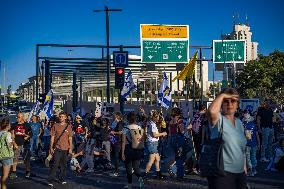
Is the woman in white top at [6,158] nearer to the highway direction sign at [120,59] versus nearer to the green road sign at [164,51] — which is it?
the highway direction sign at [120,59]

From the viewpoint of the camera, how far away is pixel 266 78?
64625mm

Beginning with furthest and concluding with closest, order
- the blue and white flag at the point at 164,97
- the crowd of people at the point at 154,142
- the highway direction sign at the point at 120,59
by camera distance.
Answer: the blue and white flag at the point at 164,97, the highway direction sign at the point at 120,59, the crowd of people at the point at 154,142

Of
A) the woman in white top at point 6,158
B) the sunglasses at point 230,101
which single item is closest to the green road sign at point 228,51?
the woman in white top at point 6,158

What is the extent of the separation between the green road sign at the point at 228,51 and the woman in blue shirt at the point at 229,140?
2403 cm

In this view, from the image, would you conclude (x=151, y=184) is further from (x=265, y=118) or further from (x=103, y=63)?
(x=103, y=63)

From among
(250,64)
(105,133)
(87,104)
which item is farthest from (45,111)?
(250,64)

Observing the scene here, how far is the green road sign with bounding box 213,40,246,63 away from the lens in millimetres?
28547

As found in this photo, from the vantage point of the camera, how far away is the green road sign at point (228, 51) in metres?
28.5

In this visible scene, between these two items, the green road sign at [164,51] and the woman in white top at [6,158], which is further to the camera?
the green road sign at [164,51]

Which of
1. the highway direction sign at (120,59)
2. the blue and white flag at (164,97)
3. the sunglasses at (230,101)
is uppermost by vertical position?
the highway direction sign at (120,59)

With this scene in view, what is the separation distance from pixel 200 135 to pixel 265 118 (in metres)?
3.60

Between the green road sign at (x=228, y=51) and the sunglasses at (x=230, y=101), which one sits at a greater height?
the green road sign at (x=228, y=51)

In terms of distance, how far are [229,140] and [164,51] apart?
22.7 metres

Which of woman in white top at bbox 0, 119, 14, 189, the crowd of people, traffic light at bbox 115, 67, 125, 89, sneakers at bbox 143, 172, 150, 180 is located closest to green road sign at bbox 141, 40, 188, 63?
traffic light at bbox 115, 67, 125, 89
